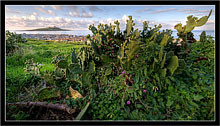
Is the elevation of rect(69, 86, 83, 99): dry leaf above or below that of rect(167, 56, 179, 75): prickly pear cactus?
below

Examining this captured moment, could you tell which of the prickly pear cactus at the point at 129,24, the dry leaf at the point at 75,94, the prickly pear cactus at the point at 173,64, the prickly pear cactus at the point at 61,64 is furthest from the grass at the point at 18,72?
the prickly pear cactus at the point at 173,64

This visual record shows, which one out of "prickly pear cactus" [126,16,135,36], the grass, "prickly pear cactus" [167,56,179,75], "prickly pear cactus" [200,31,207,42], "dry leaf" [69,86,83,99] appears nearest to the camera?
"prickly pear cactus" [167,56,179,75]

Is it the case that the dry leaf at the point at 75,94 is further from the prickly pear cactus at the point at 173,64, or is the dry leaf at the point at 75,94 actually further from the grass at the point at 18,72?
the prickly pear cactus at the point at 173,64

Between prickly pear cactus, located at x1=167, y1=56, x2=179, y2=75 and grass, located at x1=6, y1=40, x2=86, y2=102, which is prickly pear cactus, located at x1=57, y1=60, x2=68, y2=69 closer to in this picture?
grass, located at x1=6, y1=40, x2=86, y2=102

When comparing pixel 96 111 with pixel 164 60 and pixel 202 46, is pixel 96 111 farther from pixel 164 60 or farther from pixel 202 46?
pixel 202 46

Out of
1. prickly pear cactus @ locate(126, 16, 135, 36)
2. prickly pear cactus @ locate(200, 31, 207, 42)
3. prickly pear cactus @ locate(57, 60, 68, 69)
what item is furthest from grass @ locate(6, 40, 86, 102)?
prickly pear cactus @ locate(200, 31, 207, 42)

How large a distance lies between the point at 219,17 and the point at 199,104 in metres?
1.09

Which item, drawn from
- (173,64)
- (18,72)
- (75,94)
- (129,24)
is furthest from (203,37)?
(18,72)

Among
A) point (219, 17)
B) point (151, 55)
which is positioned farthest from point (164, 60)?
point (219, 17)

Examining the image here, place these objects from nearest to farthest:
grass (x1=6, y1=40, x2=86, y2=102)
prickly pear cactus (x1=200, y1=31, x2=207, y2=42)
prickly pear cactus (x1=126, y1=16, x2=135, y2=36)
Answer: prickly pear cactus (x1=126, y1=16, x2=135, y2=36) < prickly pear cactus (x1=200, y1=31, x2=207, y2=42) < grass (x1=6, y1=40, x2=86, y2=102)

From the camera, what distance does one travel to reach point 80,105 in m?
2.27

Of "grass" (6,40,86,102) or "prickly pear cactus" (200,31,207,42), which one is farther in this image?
"grass" (6,40,86,102)

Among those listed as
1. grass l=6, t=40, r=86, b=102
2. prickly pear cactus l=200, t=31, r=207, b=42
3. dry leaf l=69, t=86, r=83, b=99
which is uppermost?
prickly pear cactus l=200, t=31, r=207, b=42

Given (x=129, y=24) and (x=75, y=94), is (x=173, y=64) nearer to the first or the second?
(x=129, y=24)
